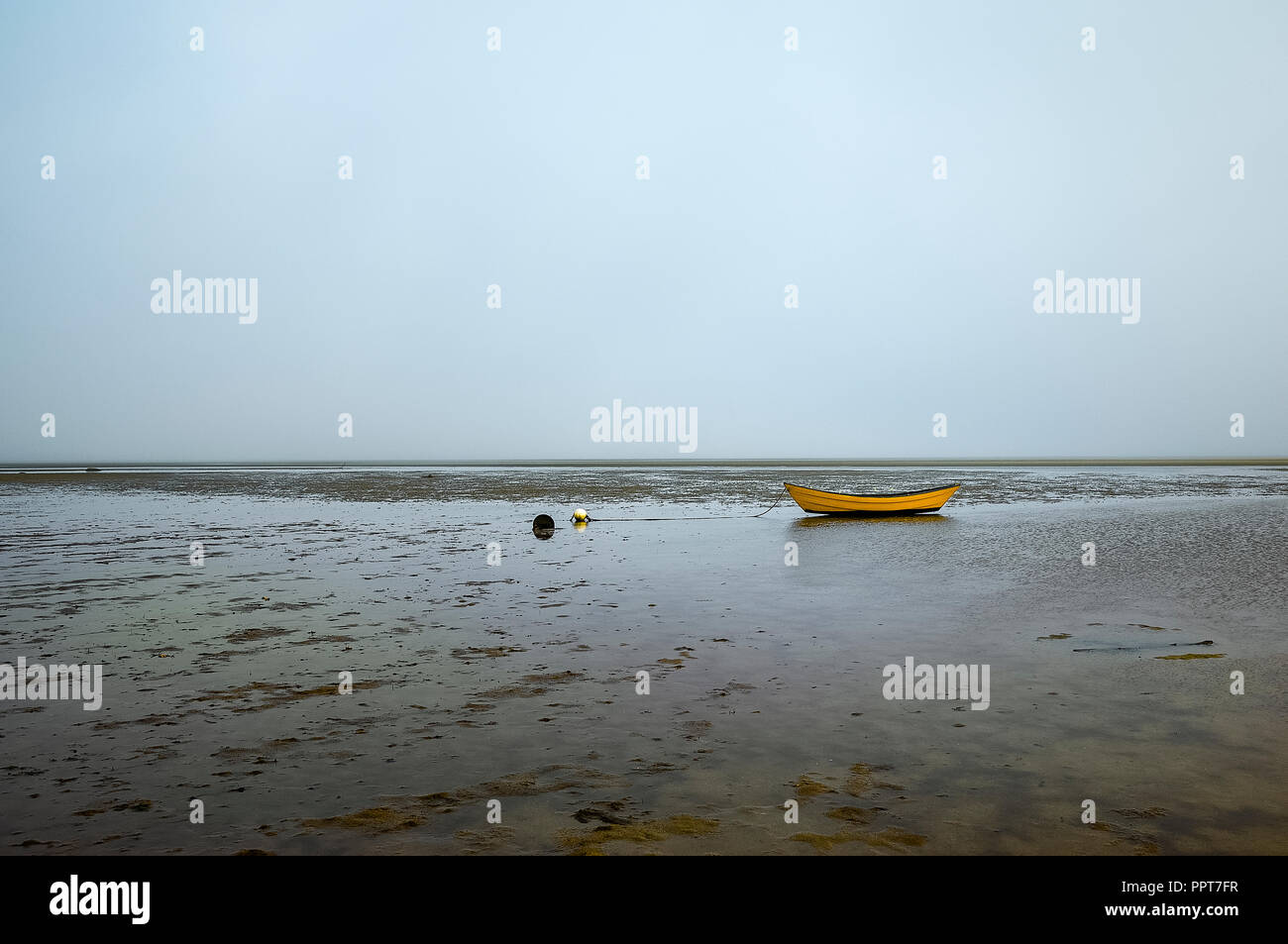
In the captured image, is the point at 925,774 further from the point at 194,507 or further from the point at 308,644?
the point at 194,507

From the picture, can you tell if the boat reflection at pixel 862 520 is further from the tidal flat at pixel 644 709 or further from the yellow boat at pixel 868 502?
the tidal flat at pixel 644 709

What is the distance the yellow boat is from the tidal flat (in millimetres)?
13819

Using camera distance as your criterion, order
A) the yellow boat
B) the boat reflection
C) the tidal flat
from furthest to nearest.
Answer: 1. the yellow boat
2. the boat reflection
3. the tidal flat

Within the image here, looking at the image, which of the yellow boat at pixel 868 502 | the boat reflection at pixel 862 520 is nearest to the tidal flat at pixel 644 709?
the boat reflection at pixel 862 520

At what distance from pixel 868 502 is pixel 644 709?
27.0 m

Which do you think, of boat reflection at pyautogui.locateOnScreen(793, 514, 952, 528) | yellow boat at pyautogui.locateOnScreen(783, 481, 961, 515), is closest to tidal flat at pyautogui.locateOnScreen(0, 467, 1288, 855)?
boat reflection at pyautogui.locateOnScreen(793, 514, 952, 528)

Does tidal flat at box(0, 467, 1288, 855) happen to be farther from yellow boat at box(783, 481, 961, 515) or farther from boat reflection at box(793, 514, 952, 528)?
yellow boat at box(783, 481, 961, 515)

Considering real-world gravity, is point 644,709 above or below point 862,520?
above

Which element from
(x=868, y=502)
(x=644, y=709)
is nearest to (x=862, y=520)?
(x=868, y=502)

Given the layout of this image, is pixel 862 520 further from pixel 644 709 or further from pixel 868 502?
pixel 644 709

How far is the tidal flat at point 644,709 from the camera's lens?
4.68 metres

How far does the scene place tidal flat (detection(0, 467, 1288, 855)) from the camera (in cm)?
468

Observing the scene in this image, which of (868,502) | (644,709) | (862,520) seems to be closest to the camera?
(644,709)

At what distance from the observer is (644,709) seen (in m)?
7.16
